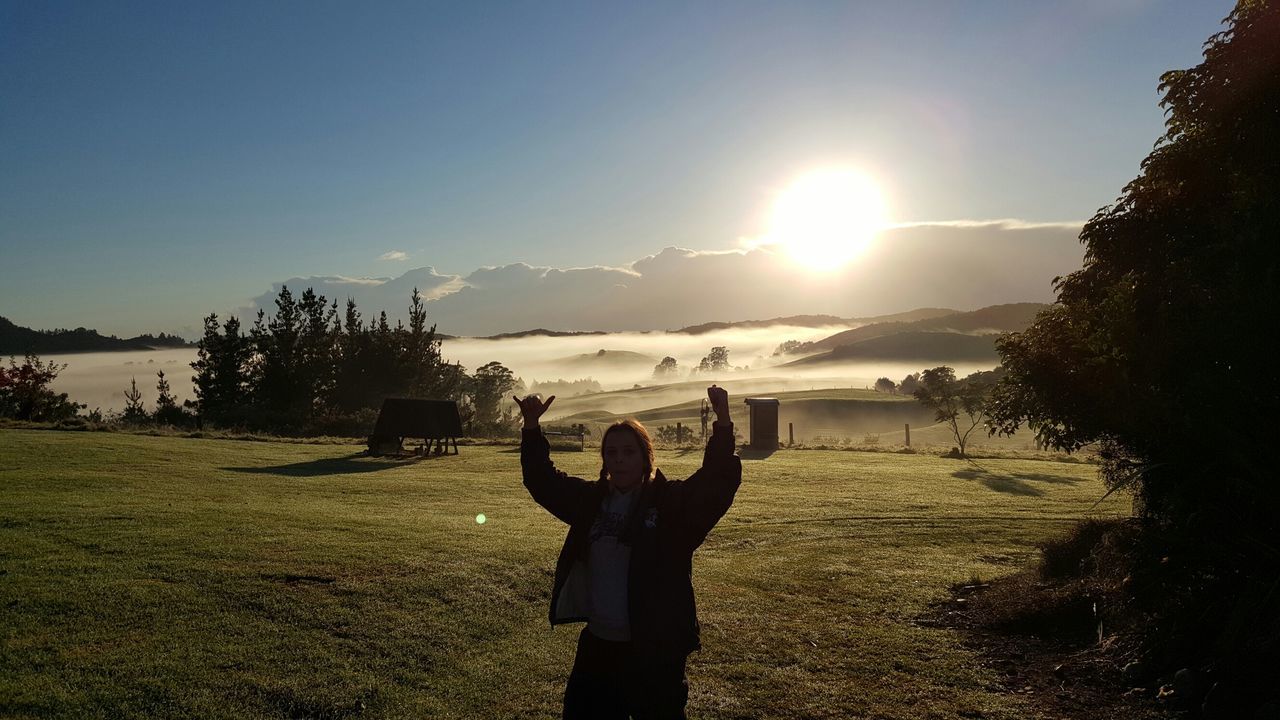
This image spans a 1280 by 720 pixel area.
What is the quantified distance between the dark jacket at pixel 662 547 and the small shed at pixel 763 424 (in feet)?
126

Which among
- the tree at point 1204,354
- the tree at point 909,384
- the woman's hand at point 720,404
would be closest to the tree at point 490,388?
the tree at point 1204,354

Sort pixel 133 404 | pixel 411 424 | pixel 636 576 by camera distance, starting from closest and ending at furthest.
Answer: pixel 636 576, pixel 411 424, pixel 133 404

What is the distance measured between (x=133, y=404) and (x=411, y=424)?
5028 centimetres

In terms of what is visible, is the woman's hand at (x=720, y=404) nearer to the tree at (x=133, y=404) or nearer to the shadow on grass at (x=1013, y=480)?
the shadow on grass at (x=1013, y=480)

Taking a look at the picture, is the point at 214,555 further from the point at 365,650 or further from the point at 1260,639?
the point at 1260,639

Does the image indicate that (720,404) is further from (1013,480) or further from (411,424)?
(411,424)

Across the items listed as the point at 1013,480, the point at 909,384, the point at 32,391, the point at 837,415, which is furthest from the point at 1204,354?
the point at 909,384

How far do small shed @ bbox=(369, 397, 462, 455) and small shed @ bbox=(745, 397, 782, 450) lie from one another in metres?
15.9

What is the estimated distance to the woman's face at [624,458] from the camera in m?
4.71

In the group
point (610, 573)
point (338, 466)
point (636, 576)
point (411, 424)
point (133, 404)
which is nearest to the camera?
point (636, 576)

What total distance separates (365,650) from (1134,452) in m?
10.6

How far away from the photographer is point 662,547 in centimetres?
450

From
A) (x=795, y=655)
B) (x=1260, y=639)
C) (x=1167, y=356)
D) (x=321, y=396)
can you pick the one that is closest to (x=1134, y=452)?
(x=1167, y=356)

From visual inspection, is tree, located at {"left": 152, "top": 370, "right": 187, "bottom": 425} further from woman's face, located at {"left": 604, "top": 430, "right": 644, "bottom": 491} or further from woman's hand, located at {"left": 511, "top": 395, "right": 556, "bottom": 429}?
woman's face, located at {"left": 604, "top": 430, "right": 644, "bottom": 491}
